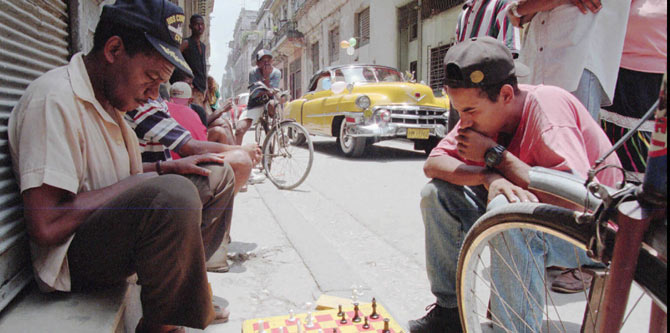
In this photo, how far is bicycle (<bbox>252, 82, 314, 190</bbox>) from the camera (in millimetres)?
5184

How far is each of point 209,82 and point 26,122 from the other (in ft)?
16.2

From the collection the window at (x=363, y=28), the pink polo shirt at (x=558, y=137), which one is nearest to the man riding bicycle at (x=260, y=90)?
the pink polo shirt at (x=558, y=137)

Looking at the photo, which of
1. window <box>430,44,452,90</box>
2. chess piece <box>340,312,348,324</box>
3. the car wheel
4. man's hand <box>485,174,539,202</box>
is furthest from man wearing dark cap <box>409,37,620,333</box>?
window <box>430,44,452,90</box>

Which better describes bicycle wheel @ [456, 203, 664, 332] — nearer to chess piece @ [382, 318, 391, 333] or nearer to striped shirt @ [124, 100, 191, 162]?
chess piece @ [382, 318, 391, 333]

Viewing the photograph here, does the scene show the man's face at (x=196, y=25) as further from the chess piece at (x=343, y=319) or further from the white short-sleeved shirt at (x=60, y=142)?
the chess piece at (x=343, y=319)

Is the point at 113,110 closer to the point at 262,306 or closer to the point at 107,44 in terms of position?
the point at 107,44

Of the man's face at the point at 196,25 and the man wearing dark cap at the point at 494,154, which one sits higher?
the man's face at the point at 196,25

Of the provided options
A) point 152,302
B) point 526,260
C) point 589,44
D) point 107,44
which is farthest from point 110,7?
point 589,44

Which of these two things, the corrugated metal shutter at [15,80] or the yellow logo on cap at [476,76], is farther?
the yellow logo on cap at [476,76]

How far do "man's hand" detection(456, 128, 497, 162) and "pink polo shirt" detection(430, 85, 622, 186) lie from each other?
131mm

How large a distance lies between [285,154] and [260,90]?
2.75 ft

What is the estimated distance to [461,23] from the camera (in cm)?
342

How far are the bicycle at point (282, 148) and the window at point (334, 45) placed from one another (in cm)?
1804

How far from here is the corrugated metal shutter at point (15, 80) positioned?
135cm
